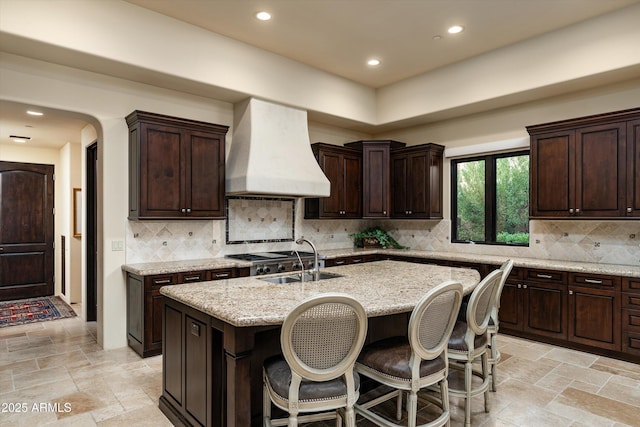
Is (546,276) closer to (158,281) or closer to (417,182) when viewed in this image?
(417,182)

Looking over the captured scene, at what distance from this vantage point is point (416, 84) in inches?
228

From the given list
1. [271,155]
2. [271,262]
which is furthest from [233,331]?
[271,155]

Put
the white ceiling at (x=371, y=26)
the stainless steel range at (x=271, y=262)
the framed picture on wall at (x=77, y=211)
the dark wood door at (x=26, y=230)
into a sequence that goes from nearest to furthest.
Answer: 1. the white ceiling at (x=371, y=26)
2. the stainless steel range at (x=271, y=262)
3. the framed picture on wall at (x=77, y=211)
4. the dark wood door at (x=26, y=230)

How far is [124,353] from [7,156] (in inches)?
200

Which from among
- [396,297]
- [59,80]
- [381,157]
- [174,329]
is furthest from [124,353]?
[381,157]

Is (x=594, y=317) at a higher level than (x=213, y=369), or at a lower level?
lower

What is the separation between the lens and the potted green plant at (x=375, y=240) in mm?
6543

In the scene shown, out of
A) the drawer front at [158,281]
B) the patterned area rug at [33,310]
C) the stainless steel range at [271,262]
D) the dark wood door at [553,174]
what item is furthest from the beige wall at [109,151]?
the dark wood door at [553,174]

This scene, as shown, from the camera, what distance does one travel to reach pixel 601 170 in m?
4.15

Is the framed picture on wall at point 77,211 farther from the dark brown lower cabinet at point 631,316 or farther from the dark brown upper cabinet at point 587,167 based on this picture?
the dark brown lower cabinet at point 631,316

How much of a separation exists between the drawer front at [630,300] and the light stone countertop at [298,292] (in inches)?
67.5

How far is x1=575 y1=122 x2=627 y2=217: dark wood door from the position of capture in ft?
13.2

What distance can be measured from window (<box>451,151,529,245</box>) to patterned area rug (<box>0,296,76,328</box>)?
6033 millimetres

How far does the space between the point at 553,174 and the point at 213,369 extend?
14.0ft
